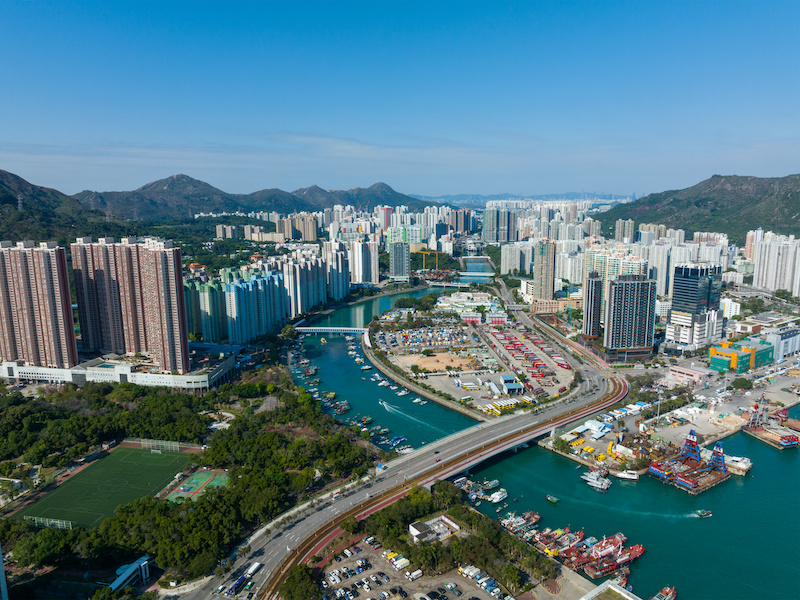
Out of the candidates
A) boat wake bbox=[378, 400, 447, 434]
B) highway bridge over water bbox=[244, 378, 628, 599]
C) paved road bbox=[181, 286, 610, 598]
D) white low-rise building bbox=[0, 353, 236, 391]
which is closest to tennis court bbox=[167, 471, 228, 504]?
paved road bbox=[181, 286, 610, 598]

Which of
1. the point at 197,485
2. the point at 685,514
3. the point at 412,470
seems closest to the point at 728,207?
the point at 685,514

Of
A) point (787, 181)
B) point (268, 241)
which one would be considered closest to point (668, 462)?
point (268, 241)

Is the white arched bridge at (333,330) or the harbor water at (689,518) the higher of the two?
the white arched bridge at (333,330)

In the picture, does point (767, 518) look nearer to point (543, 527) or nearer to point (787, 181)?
point (543, 527)

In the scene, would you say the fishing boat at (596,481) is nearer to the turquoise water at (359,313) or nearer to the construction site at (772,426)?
the construction site at (772,426)

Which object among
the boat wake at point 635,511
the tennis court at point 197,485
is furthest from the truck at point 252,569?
the boat wake at point 635,511

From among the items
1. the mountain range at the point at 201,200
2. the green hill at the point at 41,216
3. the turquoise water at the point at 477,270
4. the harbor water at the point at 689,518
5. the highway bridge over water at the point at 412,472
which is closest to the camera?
the harbor water at the point at 689,518
